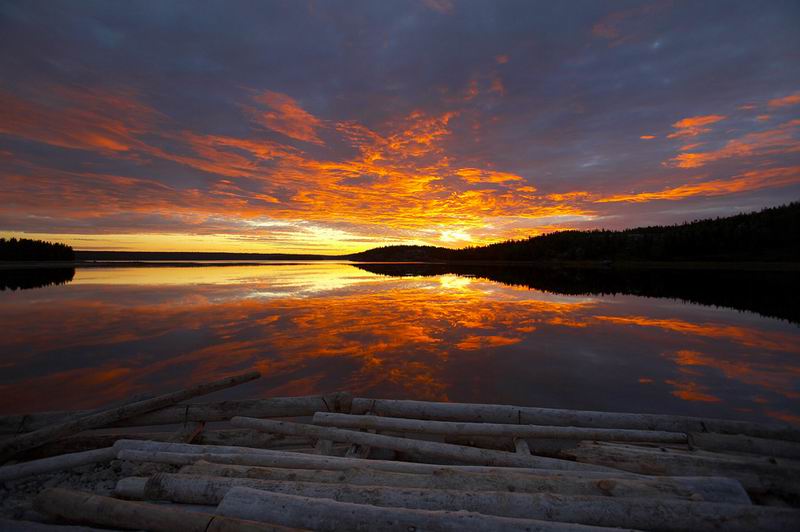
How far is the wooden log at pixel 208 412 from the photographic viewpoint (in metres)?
6.51

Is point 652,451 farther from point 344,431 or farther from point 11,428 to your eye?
point 11,428

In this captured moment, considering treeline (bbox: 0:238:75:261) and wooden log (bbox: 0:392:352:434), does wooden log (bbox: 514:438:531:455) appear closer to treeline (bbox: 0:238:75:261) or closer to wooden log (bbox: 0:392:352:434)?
wooden log (bbox: 0:392:352:434)

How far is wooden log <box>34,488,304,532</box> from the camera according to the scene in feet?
11.6

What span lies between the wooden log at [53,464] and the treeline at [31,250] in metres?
151

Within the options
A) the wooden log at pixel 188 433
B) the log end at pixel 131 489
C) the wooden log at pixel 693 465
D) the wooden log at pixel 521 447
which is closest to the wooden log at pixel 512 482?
the log end at pixel 131 489

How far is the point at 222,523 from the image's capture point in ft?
11.6

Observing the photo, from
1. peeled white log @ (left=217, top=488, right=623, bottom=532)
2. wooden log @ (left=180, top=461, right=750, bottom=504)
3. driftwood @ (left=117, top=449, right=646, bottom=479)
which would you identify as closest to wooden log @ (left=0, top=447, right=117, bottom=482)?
driftwood @ (left=117, top=449, right=646, bottom=479)

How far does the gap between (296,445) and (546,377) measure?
8.69 meters

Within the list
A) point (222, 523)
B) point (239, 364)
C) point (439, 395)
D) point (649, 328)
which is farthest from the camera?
point (649, 328)

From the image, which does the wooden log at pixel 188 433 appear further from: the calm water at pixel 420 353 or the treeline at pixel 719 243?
the treeline at pixel 719 243

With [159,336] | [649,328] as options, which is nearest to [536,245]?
[649,328]

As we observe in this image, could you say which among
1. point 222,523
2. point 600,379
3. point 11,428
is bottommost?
point 600,379

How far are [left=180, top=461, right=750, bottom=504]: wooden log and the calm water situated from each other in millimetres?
5453

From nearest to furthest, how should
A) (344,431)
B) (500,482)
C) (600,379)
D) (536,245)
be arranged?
1. (500,482)
2. (344,431)
3. (600,379)
4. (536,245)
